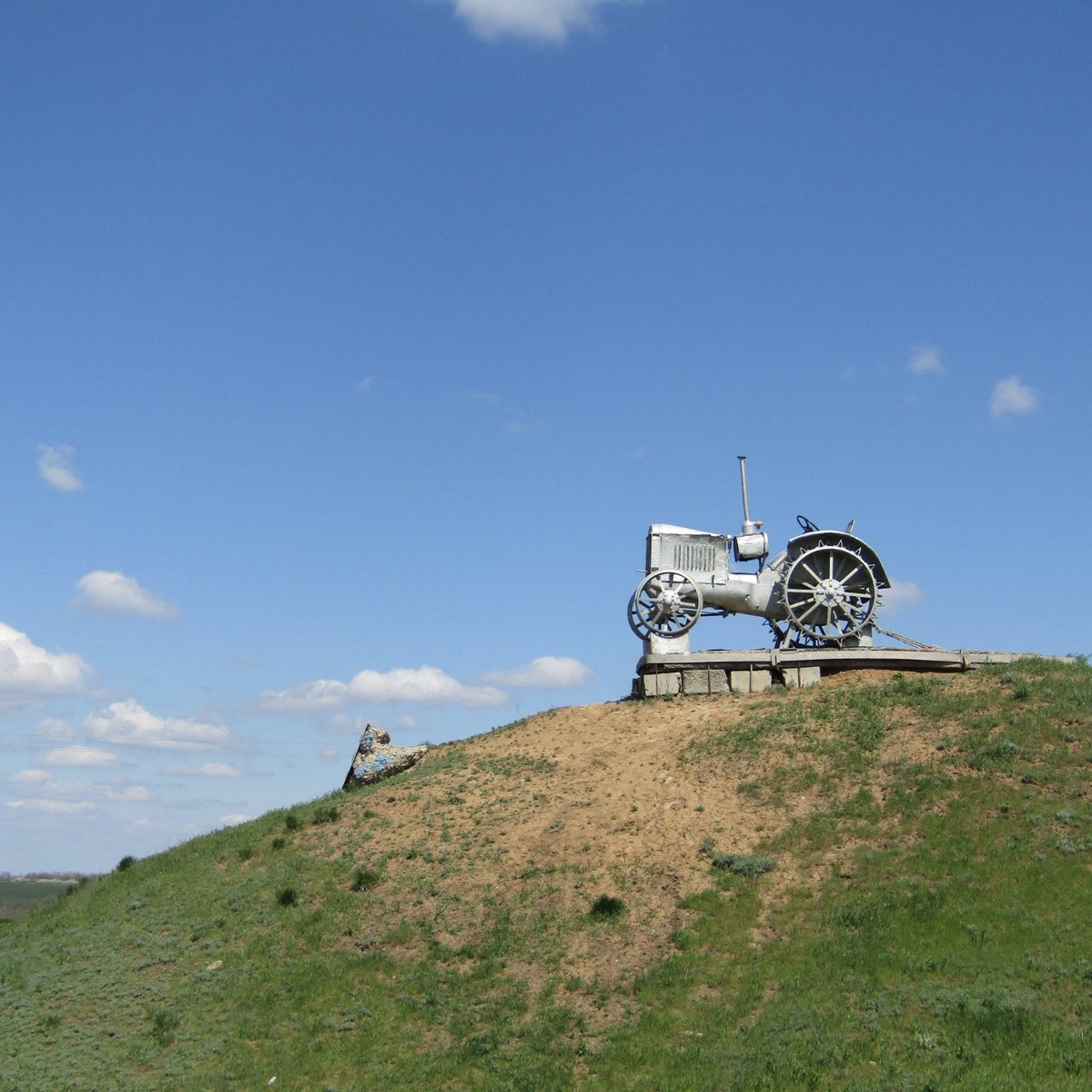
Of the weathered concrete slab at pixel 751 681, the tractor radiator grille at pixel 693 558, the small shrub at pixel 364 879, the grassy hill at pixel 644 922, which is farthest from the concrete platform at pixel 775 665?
the small shrub at pixel 364 879

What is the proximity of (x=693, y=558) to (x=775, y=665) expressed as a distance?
13.9 ft

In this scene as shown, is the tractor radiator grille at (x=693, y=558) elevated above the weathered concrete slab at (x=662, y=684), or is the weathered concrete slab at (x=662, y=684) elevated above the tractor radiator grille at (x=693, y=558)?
the tractor radiator grille at (x=693, y=558)

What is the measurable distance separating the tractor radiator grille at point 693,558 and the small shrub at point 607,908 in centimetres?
1405

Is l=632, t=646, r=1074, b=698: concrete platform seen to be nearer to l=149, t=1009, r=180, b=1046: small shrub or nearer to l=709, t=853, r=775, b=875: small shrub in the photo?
l=709, t=853, r=775, b=875: small shrub

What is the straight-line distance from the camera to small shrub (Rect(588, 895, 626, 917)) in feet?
84.8

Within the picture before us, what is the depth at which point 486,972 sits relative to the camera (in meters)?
25.0

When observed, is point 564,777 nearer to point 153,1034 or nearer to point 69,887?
point 153,1034

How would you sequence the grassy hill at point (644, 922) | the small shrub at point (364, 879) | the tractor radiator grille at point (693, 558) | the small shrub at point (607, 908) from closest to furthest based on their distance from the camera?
the grassy hill at point (644, 922)
the small shrub at point (607, 908)
the small shrub at point (364, 879)
the tractor radiator grille at point (693, 558)

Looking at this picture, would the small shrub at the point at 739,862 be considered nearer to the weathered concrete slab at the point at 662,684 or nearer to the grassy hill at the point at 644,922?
the grassy hill at the point at 644,922

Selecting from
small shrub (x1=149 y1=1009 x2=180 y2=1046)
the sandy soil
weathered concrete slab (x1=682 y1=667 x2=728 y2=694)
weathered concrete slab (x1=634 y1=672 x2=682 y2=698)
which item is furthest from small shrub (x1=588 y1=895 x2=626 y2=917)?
weathered concrete slab (x1=682 y1=667 x2=728 y2=694)

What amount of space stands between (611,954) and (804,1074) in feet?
19.2

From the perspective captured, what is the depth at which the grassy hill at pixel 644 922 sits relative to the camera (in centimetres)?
2119

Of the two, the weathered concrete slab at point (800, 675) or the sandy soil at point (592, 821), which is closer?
the sandy soil at point (592, 821)

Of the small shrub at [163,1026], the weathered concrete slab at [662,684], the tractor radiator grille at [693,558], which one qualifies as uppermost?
the tractor radiator grille at [693,558]
